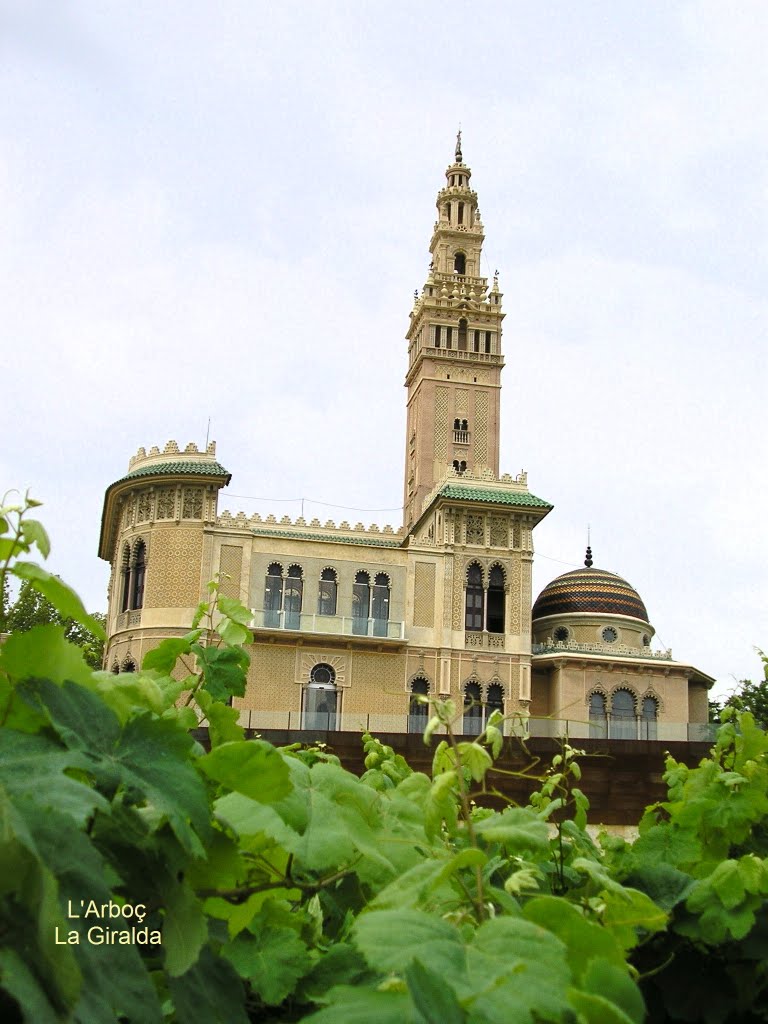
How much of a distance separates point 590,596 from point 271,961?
42.3m

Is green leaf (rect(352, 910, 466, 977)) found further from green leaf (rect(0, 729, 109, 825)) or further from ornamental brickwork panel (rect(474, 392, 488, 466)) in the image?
ornamental brickwork panel (rect(474, 392, 488, 466))

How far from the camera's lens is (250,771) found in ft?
6.00

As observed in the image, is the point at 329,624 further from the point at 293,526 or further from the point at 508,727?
the point at 508,727

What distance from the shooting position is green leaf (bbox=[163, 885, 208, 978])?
1.52m

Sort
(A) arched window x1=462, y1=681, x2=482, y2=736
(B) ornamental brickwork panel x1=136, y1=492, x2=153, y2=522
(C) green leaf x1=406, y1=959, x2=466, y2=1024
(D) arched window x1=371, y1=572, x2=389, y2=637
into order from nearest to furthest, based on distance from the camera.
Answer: (C) green leaf x1=406, y1=959, x2=466, y2=1024 → (A) arched window x1=462, y1=681, x2=482, y2=736 → (D) arched window x1=371, y1=572, x2=389, y2=637 → (B) ornamental brickwork panel x1=136, y1=492, x2=153, y2=522

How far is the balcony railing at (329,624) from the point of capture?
1449 inches

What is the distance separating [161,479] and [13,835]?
37.3 metres

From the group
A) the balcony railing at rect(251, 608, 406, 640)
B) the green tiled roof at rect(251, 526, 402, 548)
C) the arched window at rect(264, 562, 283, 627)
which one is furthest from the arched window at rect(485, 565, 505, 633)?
the arched window at rect(264, 562, 283, 627)

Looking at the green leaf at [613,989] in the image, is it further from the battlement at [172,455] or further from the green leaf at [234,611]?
the battlement at [172,455]

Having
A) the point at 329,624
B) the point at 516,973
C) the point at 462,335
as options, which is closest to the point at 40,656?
the point at 516,973

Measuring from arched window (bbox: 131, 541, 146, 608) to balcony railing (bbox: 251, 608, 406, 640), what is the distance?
13.4ft

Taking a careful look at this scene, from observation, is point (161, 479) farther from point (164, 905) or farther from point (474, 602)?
point (164, 905)

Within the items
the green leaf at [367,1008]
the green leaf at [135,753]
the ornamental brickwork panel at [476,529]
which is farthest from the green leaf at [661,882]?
the ornamental brickwork panel at [476,529]

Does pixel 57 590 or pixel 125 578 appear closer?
pixel 57 590
